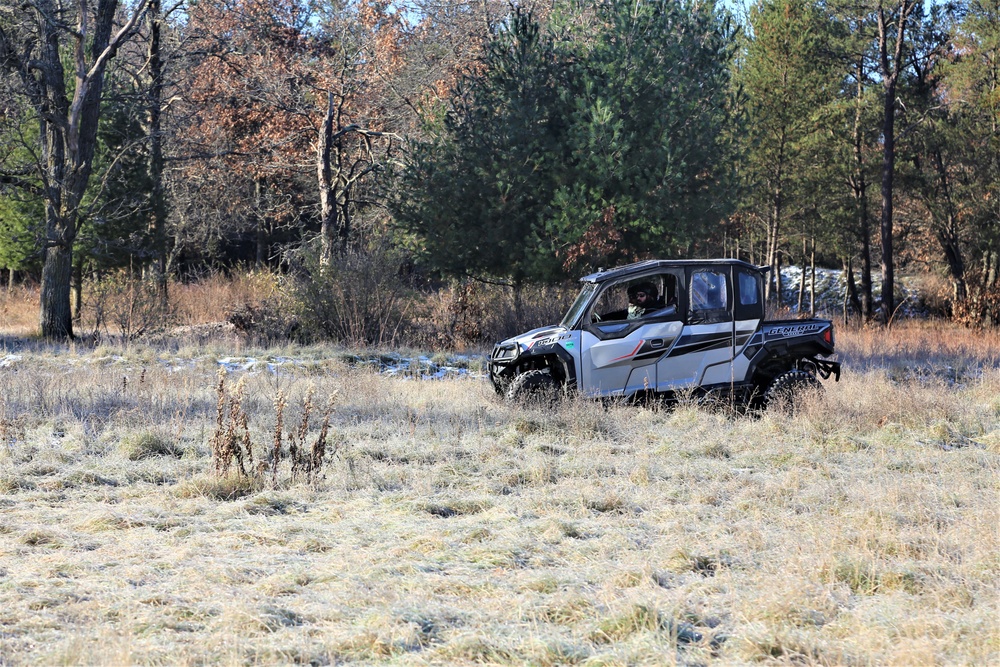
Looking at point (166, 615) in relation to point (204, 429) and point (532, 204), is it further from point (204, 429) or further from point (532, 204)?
point (532, 204)

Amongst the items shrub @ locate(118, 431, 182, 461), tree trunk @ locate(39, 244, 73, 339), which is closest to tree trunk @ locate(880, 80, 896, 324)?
tree trunk @ locate(39, 244, 73, 339)

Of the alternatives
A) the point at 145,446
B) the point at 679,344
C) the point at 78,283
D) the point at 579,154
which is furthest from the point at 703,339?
the point at 78,283

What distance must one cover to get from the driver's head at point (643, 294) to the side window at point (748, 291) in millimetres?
961

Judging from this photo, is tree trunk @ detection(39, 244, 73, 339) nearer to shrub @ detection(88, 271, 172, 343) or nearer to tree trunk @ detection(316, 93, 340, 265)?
shrub @ detection(88, 271, 172, 343)

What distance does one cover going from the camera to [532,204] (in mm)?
20234

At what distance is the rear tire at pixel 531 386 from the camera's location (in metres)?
11.2

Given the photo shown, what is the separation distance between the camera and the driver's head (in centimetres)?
1148

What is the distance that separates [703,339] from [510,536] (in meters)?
5.35

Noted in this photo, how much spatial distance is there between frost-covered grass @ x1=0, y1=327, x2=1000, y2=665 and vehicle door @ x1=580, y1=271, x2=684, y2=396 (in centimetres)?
40

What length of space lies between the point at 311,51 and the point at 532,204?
10796 millimetres

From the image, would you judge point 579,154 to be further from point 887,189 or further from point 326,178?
point 887,189

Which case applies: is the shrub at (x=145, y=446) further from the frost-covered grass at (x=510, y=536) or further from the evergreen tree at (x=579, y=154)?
the evergreen tree at (x=579, y=154)

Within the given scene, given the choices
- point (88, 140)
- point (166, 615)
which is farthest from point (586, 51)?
point (166, 615)

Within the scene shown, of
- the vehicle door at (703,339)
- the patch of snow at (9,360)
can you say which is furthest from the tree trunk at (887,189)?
the patch of snow at (9,360)
